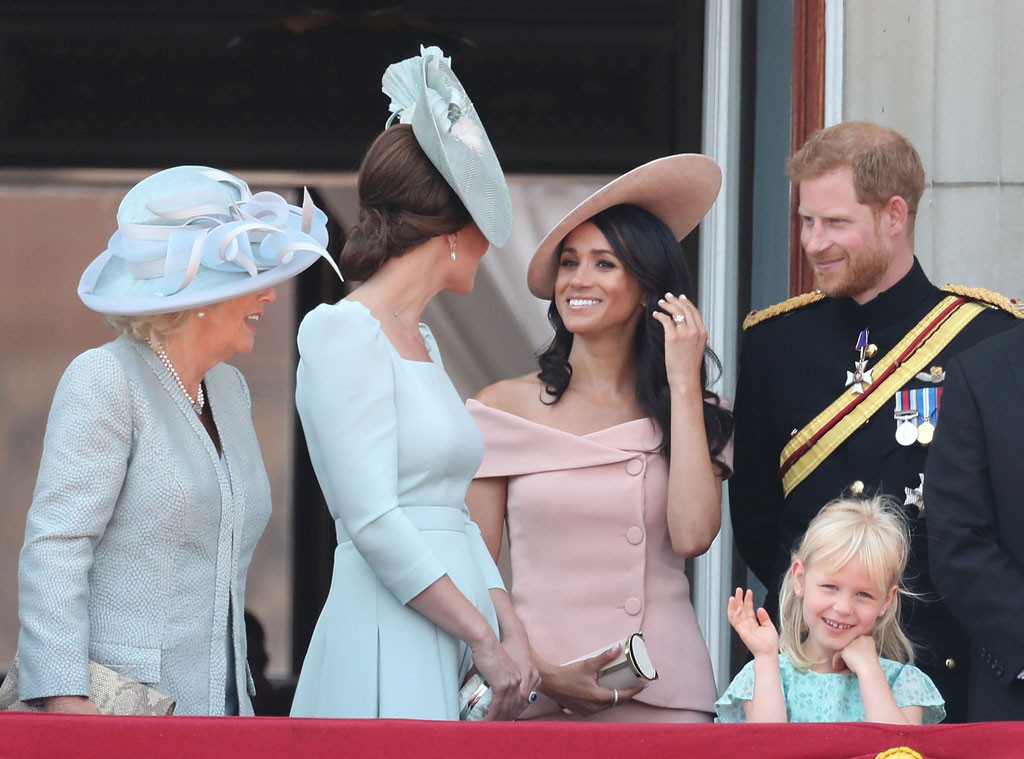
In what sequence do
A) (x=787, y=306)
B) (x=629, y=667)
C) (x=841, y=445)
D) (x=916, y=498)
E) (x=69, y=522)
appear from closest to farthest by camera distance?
(x=69, y=522) < (x=629, y=667) < (x=916, y=498) < (x=841, y=445) < (x=787, y=306)

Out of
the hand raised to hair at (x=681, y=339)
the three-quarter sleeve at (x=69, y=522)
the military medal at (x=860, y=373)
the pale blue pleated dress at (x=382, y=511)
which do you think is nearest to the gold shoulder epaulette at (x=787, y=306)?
the military medal at (x=860, y=373)

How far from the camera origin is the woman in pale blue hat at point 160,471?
2.34 meters

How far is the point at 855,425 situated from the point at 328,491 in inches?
40.3

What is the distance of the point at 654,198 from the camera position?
128 inches

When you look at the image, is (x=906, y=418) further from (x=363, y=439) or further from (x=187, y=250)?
(x=187, y=250)

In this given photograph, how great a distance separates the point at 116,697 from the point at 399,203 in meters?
0.90

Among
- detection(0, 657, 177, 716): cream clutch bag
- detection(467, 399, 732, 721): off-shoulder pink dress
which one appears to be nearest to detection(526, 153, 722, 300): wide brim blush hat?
detection(467, 399, 732, 721): off-shoulder pink dress

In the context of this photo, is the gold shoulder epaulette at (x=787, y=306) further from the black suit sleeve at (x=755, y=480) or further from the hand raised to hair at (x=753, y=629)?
the hand raised to hair at (x=753, y=629)

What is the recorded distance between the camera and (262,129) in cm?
526

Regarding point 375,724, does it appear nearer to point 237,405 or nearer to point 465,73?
point 237,405

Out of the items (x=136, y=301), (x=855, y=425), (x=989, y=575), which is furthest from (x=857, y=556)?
(x=136, y=301)

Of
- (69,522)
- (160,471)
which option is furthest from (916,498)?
(69,522)

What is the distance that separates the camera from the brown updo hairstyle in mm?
2705

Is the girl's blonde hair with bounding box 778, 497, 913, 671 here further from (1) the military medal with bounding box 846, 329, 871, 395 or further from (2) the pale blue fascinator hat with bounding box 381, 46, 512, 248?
(2) the pale blue fascinator hat with bounding box 381, 46, 512, 248
